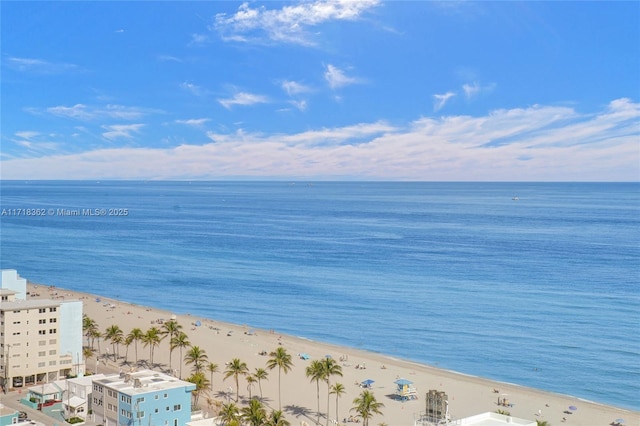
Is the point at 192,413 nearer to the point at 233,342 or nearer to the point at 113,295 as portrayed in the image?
the point at 233,342

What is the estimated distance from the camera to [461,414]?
55.7 m

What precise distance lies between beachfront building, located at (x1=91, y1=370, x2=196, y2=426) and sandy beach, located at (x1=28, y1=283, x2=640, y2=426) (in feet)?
24.1

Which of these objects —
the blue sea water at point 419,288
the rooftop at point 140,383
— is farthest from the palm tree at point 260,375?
the blue sea water at point 419,288

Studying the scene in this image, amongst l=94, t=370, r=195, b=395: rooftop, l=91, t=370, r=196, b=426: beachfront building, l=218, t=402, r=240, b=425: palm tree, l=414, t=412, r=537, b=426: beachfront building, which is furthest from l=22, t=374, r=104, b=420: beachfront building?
l=414, t=412, r=537, b=426: beachfront building

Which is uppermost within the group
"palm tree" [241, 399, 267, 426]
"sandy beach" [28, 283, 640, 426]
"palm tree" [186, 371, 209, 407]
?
"palm tree" [241, 399, 267, 426]

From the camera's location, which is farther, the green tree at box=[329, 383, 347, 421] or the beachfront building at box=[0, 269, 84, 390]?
the beachfront building at box=[0, 269, 84, 390]

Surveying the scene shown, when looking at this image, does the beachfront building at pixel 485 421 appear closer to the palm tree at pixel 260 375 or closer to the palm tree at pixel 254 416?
the palm tree at pixel 254 416

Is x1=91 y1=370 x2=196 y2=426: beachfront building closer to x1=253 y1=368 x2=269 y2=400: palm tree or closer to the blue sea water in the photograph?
x1=253 y1=368 x2=269 y2=400: palm tree

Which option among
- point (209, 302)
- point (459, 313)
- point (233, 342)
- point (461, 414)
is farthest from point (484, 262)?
point (461, 414)

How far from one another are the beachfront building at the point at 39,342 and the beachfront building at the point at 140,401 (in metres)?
13.7

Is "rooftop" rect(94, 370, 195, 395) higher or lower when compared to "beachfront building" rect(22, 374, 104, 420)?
higher

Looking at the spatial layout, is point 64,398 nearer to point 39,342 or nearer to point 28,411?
point 28,411

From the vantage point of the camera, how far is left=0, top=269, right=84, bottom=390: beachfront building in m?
58.8

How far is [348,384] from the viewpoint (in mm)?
64500
